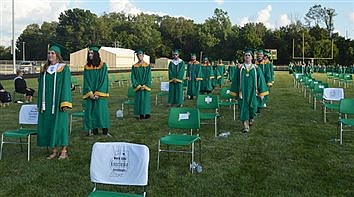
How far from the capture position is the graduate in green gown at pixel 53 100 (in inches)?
289

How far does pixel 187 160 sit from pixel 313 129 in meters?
4.25

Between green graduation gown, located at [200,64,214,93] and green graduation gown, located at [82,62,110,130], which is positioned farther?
green graduation gown, located at [200,64,214,93]

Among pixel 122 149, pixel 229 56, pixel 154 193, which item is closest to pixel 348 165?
pixel 154 193

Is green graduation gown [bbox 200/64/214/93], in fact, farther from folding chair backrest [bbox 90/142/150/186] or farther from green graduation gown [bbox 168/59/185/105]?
folding chair backrest [bbox 90/142/150/186]

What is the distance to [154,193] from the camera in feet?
18.9

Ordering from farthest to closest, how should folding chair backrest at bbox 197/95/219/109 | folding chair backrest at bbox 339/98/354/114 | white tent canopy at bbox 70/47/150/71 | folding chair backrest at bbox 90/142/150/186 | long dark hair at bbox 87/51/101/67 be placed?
white tent canopy at bbox 70/47/150/71
folding chair backrest at bbox 197/95/219/109
long dark hair at bbox 87/51/101/67
folding chair backrest at bbox 339/98/354/114
folding chair backrest at bbox 90/142/150/186

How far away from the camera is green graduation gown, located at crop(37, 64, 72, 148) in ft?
24.1

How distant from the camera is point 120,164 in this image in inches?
172

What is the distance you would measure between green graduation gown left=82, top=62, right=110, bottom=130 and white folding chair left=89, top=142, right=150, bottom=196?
506cm

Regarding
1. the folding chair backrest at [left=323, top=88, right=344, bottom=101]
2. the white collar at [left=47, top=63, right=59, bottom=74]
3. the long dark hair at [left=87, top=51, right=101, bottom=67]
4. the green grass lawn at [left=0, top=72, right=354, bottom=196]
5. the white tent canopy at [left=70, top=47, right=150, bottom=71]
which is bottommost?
the green grass lawn at [left=0, top=72, right=354, bottom=196]

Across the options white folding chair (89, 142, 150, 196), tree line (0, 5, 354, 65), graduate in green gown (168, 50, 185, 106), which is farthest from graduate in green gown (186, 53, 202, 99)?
tree line (0, 5, 354, 65)

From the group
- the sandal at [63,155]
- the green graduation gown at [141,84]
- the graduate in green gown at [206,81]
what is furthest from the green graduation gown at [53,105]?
the graduate in green gown at [206,81]

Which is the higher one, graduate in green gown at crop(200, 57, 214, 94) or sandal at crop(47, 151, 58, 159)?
graduate in green gown at crop(200, 57, 214, 94)

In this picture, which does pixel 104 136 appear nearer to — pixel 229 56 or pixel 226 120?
pixel 226 120
